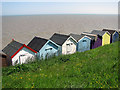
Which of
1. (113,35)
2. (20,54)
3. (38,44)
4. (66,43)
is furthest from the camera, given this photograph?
(113,35)

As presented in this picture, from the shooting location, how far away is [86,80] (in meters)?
8.91

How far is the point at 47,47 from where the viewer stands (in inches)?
681

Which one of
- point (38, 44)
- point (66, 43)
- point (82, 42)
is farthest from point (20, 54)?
point (82, 42)

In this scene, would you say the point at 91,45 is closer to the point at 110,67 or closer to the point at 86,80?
the point at 110,67

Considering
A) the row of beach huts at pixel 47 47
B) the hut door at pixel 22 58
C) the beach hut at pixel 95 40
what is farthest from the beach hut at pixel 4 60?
the beach hut at pixel 95 40

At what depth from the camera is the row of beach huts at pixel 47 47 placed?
50.5ft

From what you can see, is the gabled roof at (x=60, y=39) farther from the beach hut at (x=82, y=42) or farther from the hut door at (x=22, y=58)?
the hut door at (x=22, y=58)

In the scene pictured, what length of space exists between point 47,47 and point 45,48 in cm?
26

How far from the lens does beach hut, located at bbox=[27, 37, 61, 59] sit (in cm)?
1697

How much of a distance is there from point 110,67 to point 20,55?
8.92 metres

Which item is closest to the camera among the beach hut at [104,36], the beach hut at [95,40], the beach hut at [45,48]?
the beach hut at [45,48]

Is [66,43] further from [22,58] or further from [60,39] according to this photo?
[22,58]

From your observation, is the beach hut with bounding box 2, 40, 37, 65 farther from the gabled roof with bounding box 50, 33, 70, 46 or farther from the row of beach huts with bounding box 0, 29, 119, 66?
the gabled roof with bounding box 50, 33, 70, 46

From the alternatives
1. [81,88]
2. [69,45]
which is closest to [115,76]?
[81,88]
